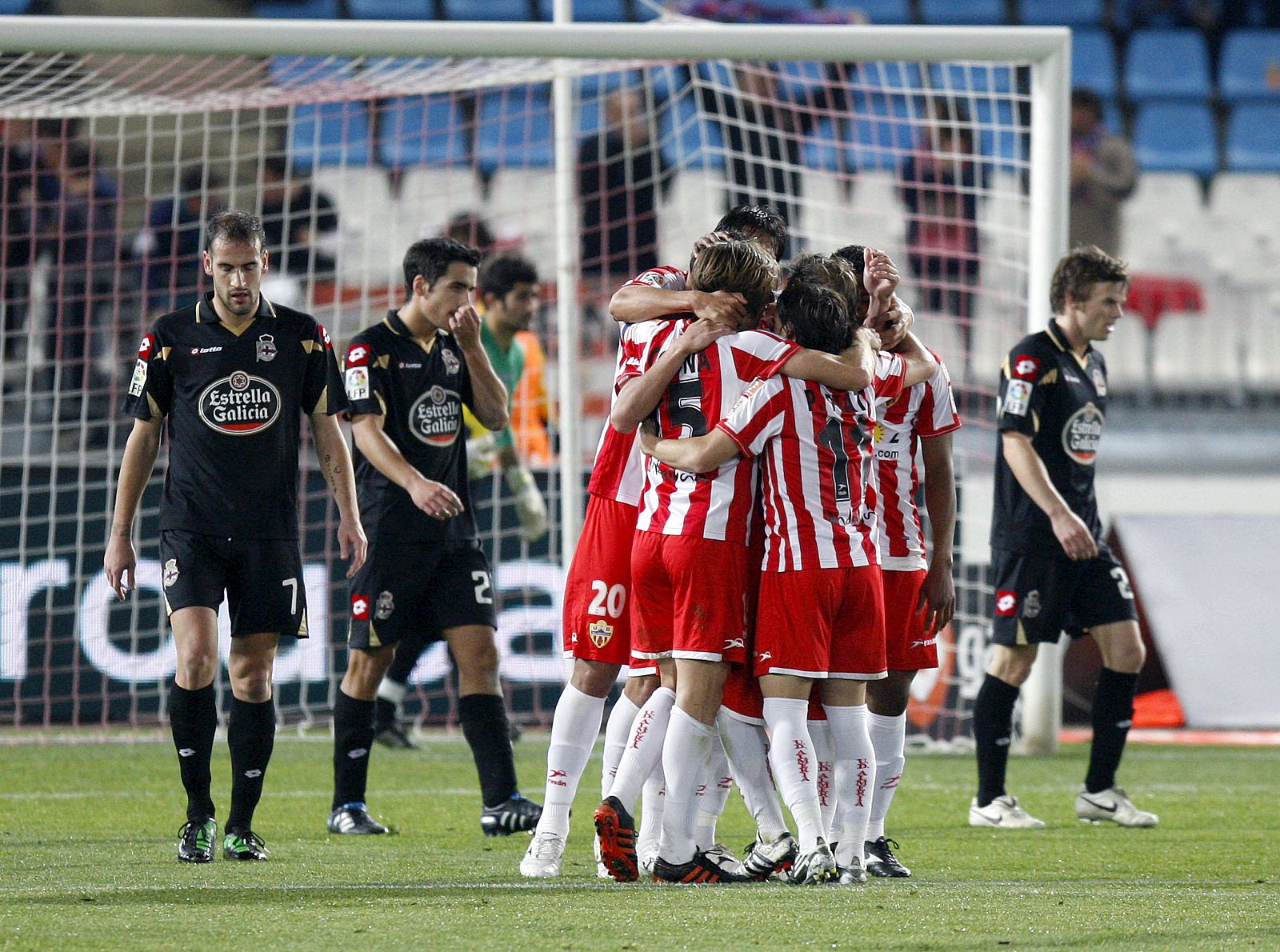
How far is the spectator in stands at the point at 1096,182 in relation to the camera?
1293cm

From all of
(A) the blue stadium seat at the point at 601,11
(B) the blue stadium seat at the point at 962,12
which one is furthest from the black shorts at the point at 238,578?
(B) the blue stadium seat at the point at 962,12

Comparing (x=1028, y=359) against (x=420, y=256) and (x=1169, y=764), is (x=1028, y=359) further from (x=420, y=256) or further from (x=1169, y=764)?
(x=1169, y=764)

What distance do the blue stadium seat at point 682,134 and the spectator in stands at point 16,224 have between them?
12.2 ft

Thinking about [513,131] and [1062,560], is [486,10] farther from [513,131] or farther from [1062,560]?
[1062,560]

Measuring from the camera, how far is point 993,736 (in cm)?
585

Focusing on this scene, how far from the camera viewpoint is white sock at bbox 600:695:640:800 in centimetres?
461

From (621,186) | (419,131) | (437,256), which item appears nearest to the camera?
(437,256)

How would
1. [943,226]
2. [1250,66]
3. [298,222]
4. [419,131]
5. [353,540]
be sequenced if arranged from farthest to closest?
[1250,66] → [419,131] → [943,226] → [298,222] → [353,540]

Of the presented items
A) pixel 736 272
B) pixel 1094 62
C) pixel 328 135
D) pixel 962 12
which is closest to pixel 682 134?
pixel 328 135

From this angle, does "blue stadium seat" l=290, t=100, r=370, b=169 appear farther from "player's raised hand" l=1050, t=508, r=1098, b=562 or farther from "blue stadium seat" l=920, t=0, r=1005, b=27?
"player's raised hand" l=1050, t=508, r=1098, b=562

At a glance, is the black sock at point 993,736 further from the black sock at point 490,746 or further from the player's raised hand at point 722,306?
the player's raised hand at point 722,306

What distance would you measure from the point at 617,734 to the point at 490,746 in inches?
35.7

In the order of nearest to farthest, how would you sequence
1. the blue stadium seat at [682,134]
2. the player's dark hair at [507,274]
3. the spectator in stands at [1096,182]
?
1. the player's dark hair at [507,274]
2. the blue stadium seat at [682,134]
3. the spectator in stands at [1096,182]

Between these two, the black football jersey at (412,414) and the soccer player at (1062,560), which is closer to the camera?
the black football jersey at (412,414)
